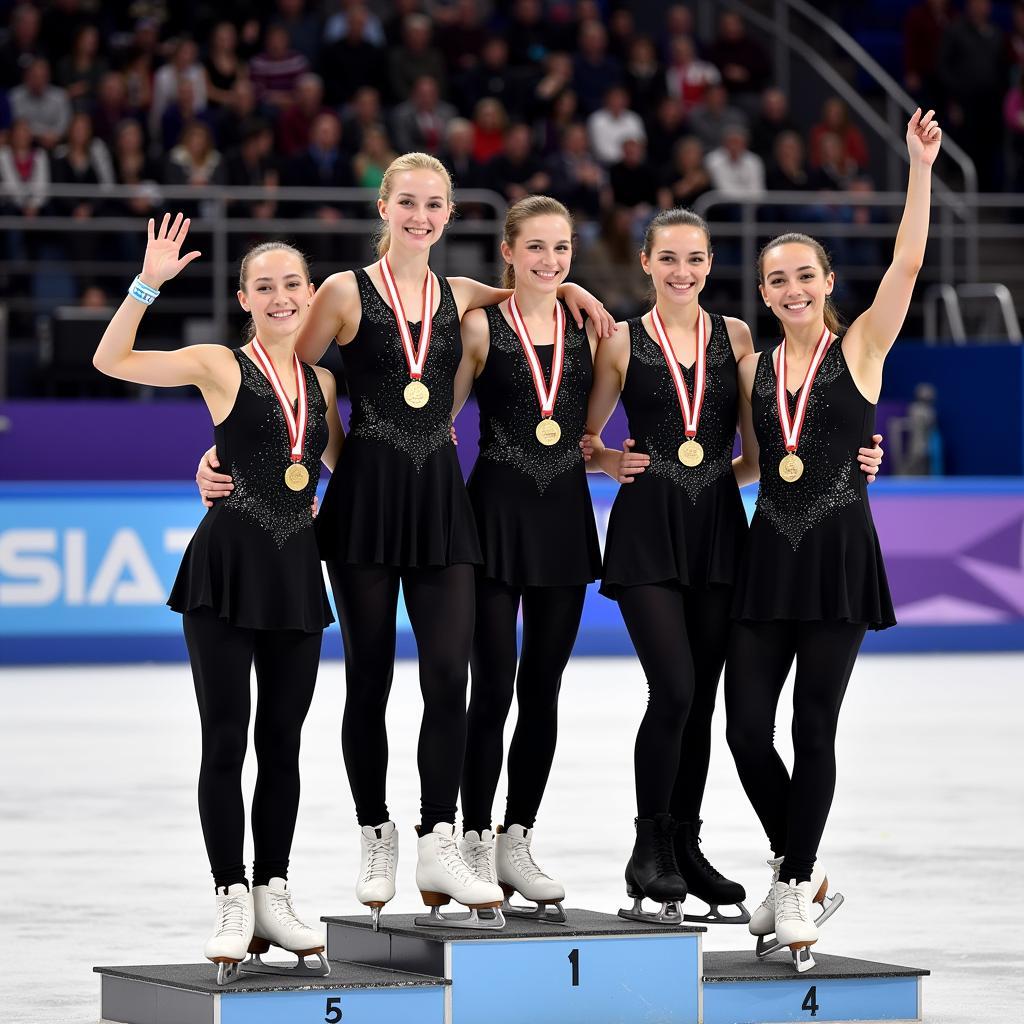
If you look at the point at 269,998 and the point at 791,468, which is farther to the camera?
the point at 791,468

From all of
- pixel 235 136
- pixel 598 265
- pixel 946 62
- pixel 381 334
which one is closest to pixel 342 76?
pixel 235 136

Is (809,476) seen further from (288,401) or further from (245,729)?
(245,729)

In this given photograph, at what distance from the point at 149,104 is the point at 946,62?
21.0ft

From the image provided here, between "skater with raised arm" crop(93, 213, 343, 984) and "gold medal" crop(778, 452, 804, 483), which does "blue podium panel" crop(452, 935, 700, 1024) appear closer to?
"skater with raised arm" crop(93, 213, 343, 984)

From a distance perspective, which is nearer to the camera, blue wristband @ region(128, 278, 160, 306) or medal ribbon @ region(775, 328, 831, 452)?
blue wristband @ region(128, 278, 160, 306)

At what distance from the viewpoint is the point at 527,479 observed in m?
5.20

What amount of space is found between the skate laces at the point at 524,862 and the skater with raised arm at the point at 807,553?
1.76 feet

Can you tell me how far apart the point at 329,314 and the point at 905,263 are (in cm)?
136

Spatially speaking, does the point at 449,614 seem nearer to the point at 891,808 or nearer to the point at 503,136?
the point at 891,808

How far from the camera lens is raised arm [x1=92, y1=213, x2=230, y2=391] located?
4.78m

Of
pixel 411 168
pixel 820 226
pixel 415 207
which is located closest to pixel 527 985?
pixel 415 207

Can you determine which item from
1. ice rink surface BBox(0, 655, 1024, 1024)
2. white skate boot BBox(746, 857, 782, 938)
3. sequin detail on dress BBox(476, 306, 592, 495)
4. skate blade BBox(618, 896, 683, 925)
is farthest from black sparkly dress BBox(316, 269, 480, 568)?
ice rink surface BBox(0, 655, 1024, 1024)

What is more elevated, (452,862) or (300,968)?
(452,862)

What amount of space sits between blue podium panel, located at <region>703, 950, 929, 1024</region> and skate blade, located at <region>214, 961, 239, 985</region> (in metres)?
1.06
